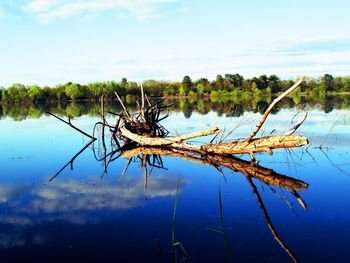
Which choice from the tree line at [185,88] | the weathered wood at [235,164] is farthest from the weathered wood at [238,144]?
the tree line at [185,88]

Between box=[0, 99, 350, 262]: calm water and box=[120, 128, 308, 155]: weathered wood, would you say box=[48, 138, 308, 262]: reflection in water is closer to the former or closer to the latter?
box=[0, 99, 350, 262]: calm water

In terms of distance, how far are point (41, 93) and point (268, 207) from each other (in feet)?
295

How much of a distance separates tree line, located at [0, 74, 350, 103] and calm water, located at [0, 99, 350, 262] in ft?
258

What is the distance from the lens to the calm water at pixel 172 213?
16.7ft

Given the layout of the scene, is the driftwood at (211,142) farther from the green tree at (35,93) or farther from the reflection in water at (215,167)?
the green tree at (35,93)

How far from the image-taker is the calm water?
200 inches

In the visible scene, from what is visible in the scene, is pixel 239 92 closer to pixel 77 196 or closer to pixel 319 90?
pixel 319 90

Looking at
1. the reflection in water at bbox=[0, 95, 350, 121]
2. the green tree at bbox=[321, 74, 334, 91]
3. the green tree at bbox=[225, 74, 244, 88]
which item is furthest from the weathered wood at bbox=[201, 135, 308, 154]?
the green tree at bbox=[321, 74, 334, 91]

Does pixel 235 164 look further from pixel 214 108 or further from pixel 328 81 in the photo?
pixel 328 81

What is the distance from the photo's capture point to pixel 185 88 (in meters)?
102

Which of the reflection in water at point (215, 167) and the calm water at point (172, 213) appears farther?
the reflection in water at point (215, 167)

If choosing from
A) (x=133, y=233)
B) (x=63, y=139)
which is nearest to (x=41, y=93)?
(x=63, y=139)

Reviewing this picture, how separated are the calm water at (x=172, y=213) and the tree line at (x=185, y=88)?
78.8 meters

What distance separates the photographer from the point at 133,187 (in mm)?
8578
